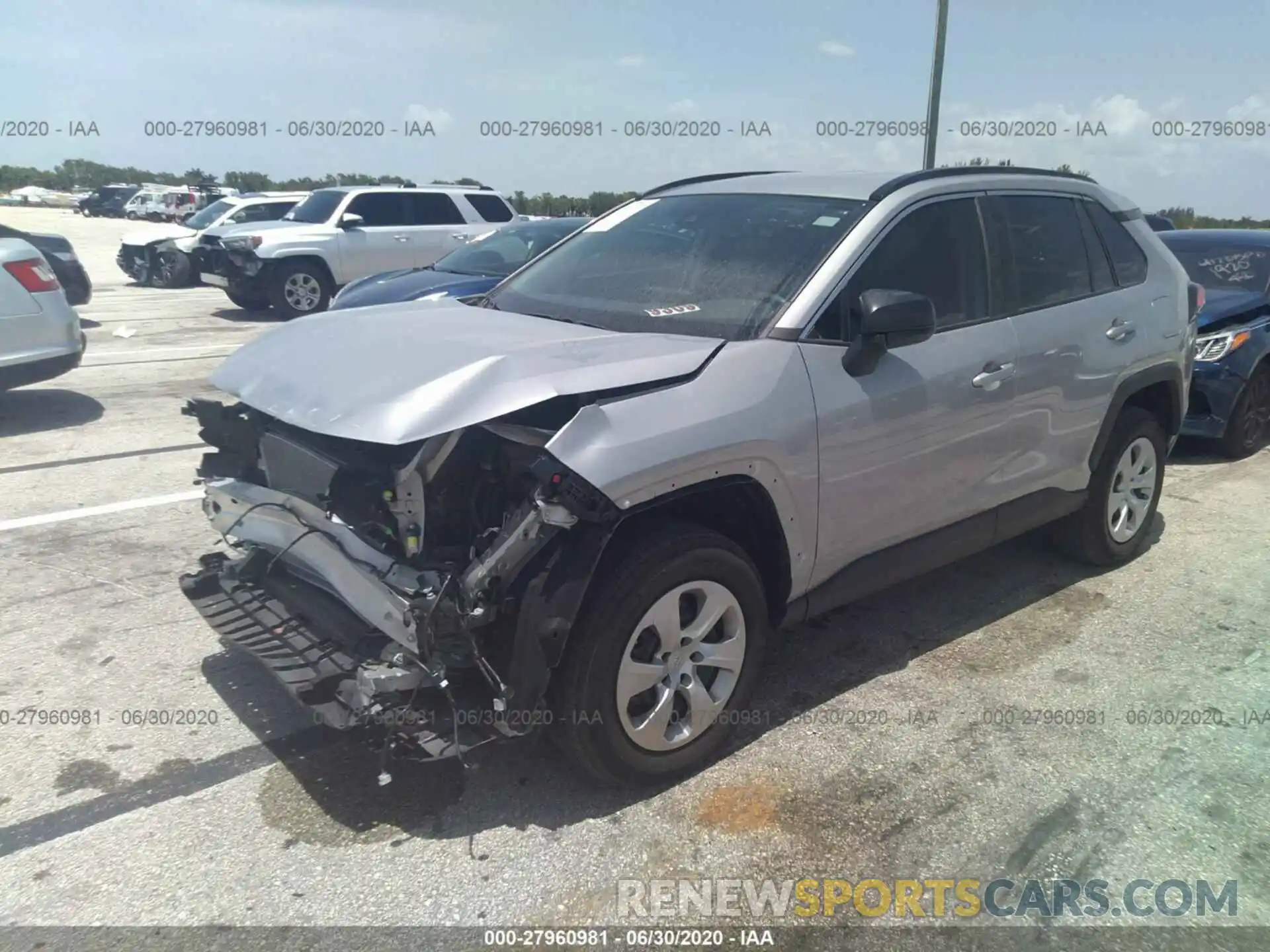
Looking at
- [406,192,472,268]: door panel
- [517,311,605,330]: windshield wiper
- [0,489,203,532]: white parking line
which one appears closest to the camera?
[517,311,605,330]: windshield wiper

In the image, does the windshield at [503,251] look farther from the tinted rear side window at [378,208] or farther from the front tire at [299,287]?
the front tire at [299,287]

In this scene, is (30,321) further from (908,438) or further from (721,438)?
(908,438)

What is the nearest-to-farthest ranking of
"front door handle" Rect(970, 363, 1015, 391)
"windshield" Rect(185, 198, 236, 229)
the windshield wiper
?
the windshield wiper
"front door handle" Rect(970, 363, 1015, 391)
"windshield" Rect(185, 198, 236, 229)

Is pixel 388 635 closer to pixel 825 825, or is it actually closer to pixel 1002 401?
pixel 825 825

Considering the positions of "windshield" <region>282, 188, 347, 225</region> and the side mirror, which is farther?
"windshield" <region>282, 188, 347, 225</region>

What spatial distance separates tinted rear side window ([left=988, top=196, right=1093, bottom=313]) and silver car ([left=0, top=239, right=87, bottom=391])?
6.97 meters

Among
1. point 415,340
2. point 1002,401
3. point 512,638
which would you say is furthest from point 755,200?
point 512,638

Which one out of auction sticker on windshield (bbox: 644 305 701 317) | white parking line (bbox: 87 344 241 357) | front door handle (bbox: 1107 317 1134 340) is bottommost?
white parking line (bbox: 87 344 241 357)

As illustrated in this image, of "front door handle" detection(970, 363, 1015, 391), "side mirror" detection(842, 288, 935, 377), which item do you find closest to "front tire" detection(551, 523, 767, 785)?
"side mirror" detection(842, 288, 935, 377)

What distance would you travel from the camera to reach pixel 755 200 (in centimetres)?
416

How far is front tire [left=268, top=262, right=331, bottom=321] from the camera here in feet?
47.6

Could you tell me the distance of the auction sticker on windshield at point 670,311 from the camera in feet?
12.1

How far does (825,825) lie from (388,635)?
1.47 metres

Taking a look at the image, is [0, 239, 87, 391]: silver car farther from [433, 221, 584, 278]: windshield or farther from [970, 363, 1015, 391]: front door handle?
[970, 363, 1015, 391]: front door handle
